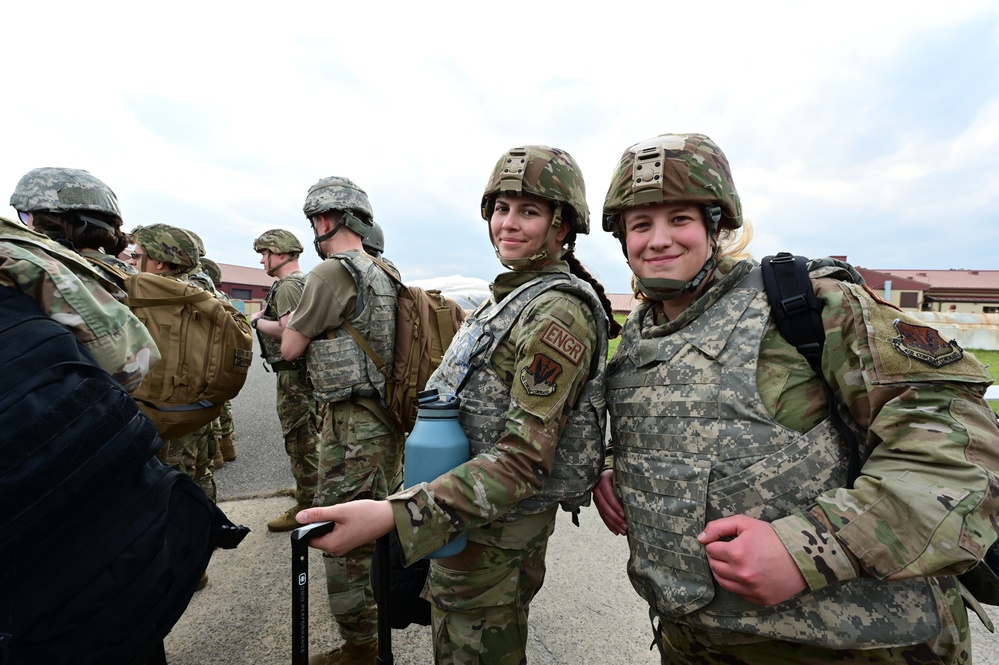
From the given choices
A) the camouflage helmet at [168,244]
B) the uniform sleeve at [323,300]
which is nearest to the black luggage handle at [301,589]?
the uniform sleeve at [323,300]

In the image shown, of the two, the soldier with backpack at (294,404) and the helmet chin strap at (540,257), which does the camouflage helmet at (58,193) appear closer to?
the soldier with backpack at (294,404)

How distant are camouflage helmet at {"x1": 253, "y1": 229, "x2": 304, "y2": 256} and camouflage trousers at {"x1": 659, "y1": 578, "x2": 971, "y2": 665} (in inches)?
196

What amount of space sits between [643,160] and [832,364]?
2.58ft

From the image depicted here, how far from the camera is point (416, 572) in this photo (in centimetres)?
182

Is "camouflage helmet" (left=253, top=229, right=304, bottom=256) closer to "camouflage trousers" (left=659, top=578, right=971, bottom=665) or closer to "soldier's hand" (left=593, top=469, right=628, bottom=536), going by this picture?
"soldier's hand" (left=593, top=469, right=628, bottom=536)

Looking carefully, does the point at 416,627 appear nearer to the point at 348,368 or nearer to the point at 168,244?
the point at 348,368

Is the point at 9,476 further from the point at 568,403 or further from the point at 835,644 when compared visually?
the point at 835,644

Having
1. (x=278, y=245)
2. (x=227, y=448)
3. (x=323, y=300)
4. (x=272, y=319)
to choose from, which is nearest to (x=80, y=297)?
(x=323, y=300)

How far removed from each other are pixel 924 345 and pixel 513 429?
105 centimetres

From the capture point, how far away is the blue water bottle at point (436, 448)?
1.46 meters

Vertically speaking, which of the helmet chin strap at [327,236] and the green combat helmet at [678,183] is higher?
the helmet chin strap at [327,236]

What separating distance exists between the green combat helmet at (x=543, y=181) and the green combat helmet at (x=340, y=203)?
1.66m

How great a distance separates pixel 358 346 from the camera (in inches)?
116

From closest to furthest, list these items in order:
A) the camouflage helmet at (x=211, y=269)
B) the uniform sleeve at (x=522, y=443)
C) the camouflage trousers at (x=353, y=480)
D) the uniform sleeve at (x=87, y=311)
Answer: the uniform sleeve at (x=87, y=311) → the uniform sleeve at (x=522, y=443) → the camouflage trousers at (x=353, y=480) → the camouflage helmet at (x=211, y=269)
